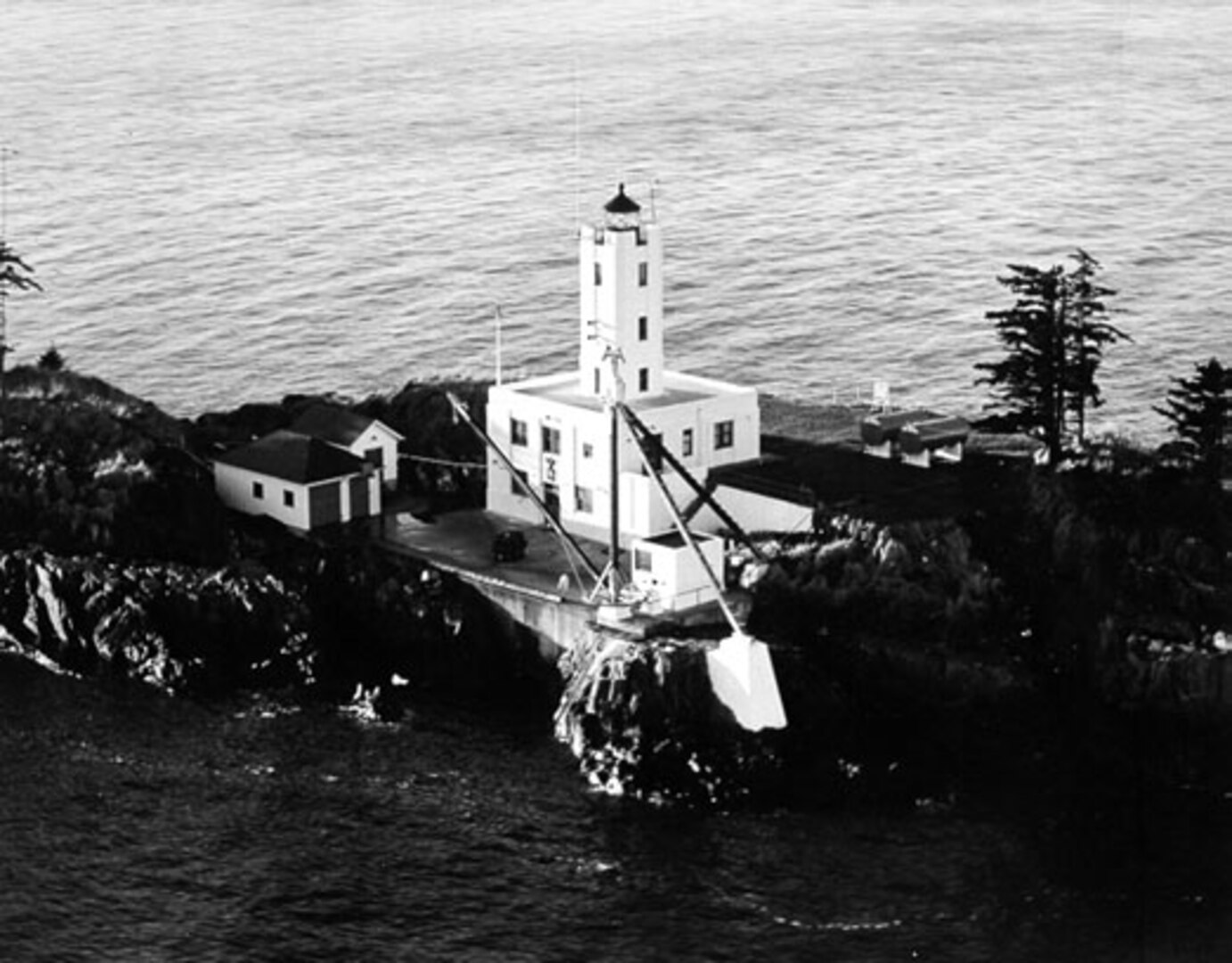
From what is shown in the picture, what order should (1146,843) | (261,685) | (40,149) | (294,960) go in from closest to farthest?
(294,960), (1146,843), (261,685), (40,149)

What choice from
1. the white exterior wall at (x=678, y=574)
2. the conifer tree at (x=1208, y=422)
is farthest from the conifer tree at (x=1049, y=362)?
the white exterior wall at (x=678, y=574)

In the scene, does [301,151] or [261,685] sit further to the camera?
[301,151]

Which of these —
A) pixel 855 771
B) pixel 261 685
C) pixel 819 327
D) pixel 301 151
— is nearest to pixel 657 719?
pixel 855 771

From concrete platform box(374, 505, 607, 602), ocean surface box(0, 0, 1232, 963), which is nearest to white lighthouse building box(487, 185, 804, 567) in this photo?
concrete platform box(374, 505, 607, 602)

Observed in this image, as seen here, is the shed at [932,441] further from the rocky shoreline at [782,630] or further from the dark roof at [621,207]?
the dark roof at [621,207]

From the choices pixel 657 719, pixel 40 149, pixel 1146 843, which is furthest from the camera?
pixel 40 149

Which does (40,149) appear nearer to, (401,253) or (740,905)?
(401,253)
